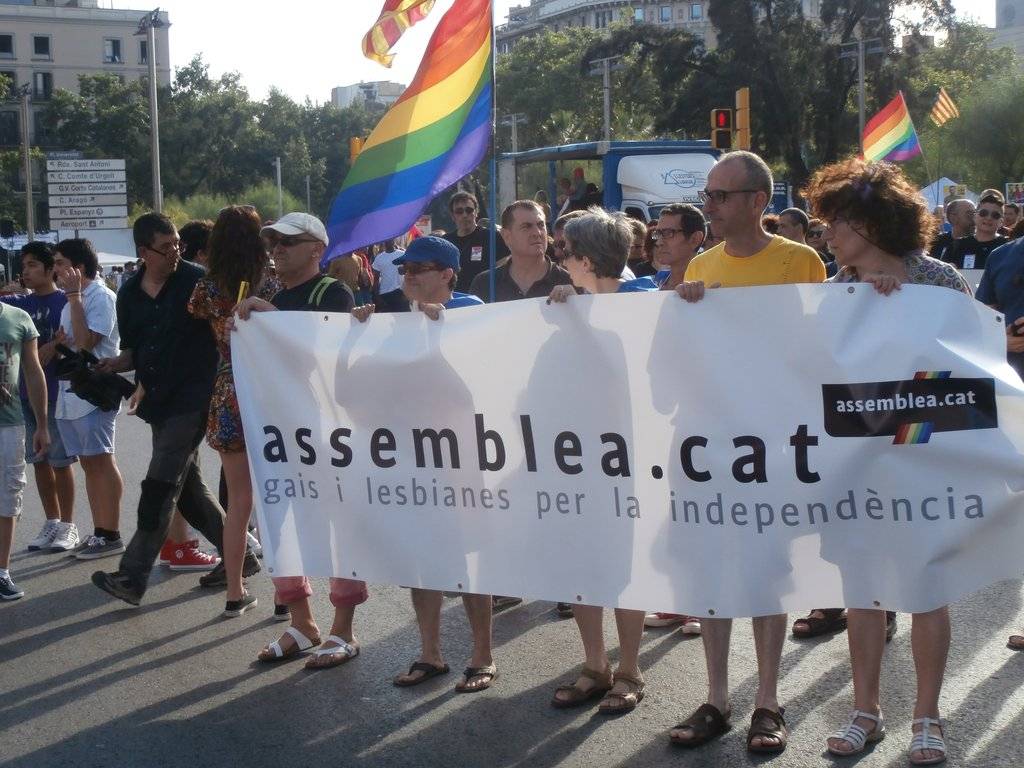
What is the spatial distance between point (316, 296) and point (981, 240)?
6798 millimetres

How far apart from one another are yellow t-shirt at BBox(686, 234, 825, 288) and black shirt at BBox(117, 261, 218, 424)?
281 centimetres

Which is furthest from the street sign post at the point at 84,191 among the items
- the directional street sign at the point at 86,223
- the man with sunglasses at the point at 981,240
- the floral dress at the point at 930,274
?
the floral dress at the point at 930,274

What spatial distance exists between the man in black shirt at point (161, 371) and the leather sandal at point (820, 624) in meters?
2.99

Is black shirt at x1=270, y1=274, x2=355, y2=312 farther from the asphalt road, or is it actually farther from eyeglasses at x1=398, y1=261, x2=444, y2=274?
the asphalt road

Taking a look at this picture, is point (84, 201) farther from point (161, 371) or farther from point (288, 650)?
point (288, 650)

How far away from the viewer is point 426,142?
5.81 meters

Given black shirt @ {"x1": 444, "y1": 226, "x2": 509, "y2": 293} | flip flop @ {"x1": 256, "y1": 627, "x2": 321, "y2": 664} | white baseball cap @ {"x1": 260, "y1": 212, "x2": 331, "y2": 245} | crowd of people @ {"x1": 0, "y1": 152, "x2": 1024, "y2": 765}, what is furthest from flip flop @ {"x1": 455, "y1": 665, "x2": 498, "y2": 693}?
black shirt @ {"x1": 444, "y1": 226, "x2": 509, "y2": 293}

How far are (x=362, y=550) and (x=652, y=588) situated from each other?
1.19 metres

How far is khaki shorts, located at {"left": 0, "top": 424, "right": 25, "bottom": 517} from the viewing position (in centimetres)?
675

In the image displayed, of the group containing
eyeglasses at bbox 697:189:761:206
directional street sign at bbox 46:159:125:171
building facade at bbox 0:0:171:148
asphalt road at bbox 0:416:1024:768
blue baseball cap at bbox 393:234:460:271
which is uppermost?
building facade at bbox 0:0:171:148

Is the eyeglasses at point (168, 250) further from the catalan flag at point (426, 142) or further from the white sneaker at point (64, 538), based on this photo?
the white sneaker at point (64, 538)

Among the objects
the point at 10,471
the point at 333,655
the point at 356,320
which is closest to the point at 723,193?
the point at 356,320

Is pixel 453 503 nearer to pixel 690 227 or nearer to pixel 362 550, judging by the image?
pixel 362 550

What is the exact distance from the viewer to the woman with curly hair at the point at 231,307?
5.86 meters
